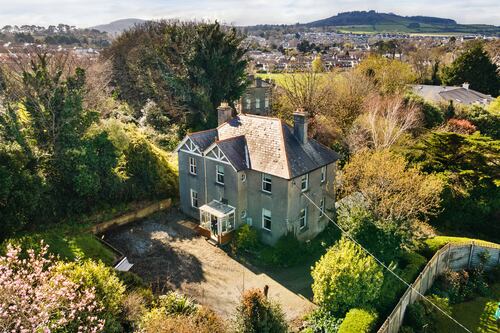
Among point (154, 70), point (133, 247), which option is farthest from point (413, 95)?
point (133, 247)

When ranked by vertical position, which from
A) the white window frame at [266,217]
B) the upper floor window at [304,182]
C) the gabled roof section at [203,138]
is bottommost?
the white window frame at [266,217]

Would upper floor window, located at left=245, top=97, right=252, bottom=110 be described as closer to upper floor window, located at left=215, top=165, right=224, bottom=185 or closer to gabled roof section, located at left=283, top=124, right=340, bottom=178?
gabled roof section, located at left=283, top=124, right=340, bottom=178

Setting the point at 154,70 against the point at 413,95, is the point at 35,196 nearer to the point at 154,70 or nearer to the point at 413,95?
the point at 154,70

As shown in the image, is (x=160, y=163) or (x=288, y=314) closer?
(x=288, y=314)

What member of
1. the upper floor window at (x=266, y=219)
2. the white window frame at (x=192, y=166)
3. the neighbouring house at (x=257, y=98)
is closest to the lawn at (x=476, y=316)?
the upper floor window at (x=266, y=219)

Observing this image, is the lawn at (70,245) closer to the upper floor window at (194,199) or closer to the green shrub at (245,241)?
the upper floor window at (194,199)

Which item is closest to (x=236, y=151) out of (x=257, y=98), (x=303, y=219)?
(x=303, y=219)

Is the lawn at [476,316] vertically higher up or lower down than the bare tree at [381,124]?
lower down
